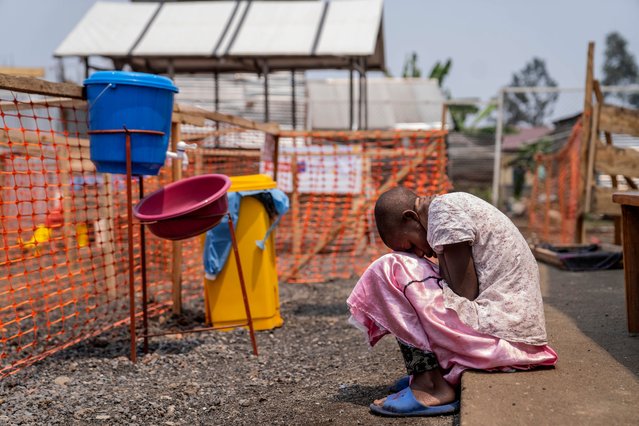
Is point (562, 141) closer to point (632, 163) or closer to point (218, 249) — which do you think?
point (632, 163)

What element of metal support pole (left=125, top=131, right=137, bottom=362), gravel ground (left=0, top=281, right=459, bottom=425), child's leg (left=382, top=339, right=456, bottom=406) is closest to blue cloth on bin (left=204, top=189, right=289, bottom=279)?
gravel ground (left=0, top=281, right=459, bottom=425)

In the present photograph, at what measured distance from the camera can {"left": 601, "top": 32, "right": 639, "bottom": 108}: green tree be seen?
5966 centimetres

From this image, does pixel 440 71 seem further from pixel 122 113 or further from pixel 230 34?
pixel 122 113

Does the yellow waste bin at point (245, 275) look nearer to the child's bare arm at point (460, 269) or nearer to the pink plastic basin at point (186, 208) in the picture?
the pink plastic basin at point (186, 208)

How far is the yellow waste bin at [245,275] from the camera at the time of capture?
17.4 ft

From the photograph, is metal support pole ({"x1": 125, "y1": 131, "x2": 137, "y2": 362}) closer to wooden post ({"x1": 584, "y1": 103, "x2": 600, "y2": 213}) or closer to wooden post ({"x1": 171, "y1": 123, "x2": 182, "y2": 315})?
wooden post ({"x1": 171, "y1": 123, "x2": 182, "y2": 315})

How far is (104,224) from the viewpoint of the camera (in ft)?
22.6

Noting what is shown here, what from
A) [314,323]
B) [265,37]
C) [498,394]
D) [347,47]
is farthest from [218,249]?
[265,37]

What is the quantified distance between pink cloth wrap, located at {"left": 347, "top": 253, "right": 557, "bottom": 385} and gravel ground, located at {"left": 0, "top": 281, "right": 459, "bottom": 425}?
27 centimetres

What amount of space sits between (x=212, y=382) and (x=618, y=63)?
63460mm

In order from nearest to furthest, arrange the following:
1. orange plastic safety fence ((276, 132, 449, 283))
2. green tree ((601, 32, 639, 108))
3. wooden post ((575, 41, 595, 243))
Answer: wooden post ((575, 41, 595, 243)), orange plastic safety fence ((276, 132, 449, 283)), green tree ((601, 32, 639, 108))

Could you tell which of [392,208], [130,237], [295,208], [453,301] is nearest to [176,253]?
[130,237]

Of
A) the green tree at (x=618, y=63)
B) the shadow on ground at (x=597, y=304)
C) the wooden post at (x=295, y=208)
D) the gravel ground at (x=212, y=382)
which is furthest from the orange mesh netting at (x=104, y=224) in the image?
the green tree at (x=618, y=63)

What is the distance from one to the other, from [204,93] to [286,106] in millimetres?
2264
